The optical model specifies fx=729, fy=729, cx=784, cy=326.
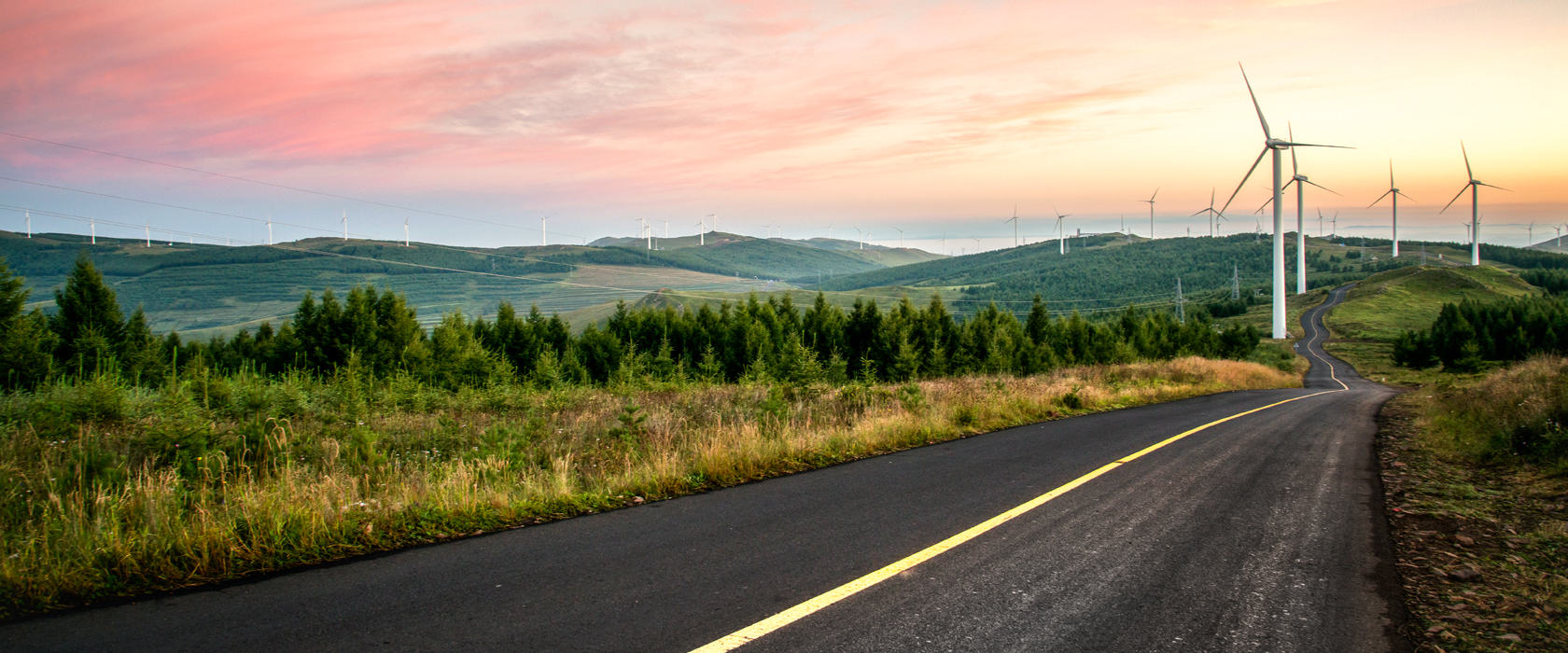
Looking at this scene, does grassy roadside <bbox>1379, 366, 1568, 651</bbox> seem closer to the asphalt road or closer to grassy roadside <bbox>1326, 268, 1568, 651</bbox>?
grassy roadside <bbox>1326, 268, 1568, 651</bbox>

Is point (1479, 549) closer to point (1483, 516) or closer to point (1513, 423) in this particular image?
point (1483, 516)

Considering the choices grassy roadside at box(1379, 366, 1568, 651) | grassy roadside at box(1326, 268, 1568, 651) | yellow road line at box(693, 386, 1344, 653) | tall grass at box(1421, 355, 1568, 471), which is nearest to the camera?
yellow road line at box(693, 386, 1344, 653)

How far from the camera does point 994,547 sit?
5.18 meters

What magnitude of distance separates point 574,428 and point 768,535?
5.67 m

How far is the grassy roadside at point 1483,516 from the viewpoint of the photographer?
4.05 meters

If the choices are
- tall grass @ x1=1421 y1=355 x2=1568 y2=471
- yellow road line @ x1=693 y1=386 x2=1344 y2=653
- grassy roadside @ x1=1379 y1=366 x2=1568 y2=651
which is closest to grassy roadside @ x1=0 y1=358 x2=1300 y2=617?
yellow road line @ x1=693 y1=386 x2=1344 y2=653

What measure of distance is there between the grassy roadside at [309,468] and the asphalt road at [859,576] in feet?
1.54

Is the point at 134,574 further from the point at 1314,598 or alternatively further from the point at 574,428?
the point at 1314,598

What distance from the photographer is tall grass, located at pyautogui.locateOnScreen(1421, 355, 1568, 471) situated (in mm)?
8250

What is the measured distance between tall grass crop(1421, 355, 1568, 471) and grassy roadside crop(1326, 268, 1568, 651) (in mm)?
24

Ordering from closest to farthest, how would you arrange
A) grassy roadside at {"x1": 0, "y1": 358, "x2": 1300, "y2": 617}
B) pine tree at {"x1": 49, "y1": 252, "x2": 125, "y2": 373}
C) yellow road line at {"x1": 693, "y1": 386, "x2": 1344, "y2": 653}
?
yellow road line at {"x1": 693, "y1": 386, "x2": 1344, "y2": 653}
grassy roadside at {"x1": 0, "y1": 358, "x2": 1300, "y2": 617}
pine tree at {"x1": 49, "y1": 252, "x2": 125, "y2": 373}

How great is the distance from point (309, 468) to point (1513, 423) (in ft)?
46.3

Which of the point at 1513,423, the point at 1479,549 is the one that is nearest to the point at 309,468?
the point at 1479,549

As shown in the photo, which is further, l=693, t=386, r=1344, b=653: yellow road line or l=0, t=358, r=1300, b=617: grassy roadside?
l=0, t=358, r=1300, b=617: grassy roadside
